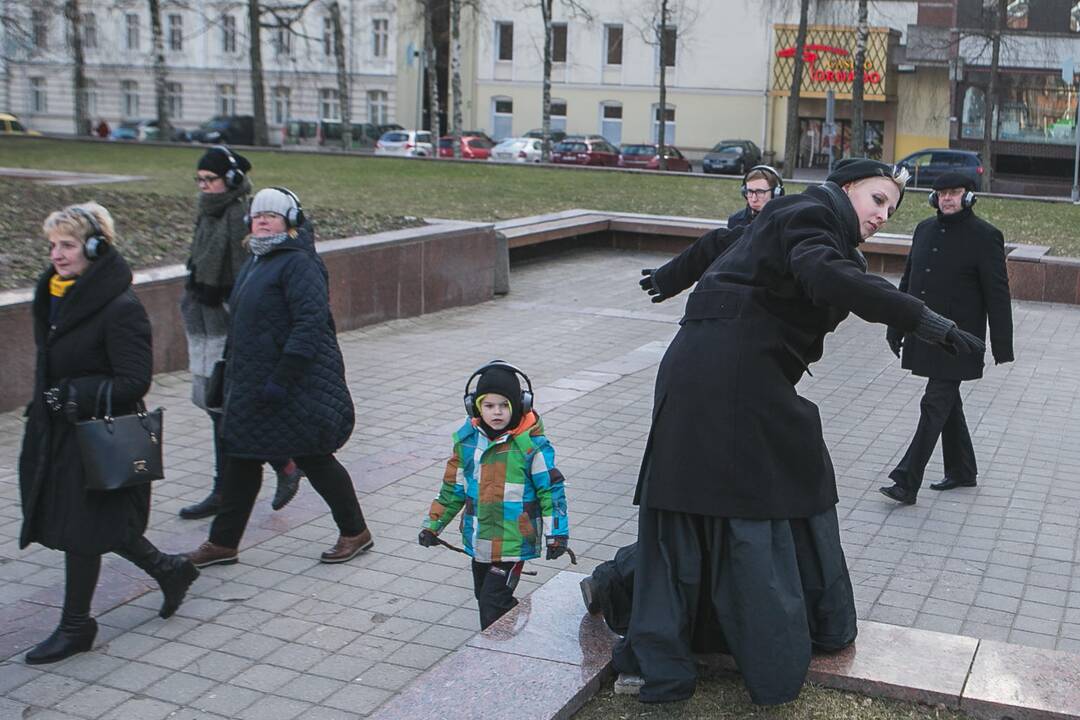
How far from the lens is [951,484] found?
302 inches

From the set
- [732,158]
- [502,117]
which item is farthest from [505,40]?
[732,158]

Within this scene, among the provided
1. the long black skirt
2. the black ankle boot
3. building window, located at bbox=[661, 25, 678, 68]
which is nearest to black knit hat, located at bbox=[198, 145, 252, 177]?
the black ankle boot

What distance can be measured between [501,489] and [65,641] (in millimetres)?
1703

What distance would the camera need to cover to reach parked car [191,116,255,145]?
50.9 m

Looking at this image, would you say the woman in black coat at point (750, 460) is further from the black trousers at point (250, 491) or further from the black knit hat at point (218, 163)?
the black knit hat at point (218, 163)

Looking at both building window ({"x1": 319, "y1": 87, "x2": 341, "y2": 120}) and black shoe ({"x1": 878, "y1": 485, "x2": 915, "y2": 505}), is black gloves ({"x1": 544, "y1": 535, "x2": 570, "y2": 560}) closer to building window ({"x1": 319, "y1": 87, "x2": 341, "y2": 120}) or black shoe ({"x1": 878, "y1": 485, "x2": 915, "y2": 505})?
black shoe ({"x1": 878, "y1": 485, "x2": 915, "y2": 505})

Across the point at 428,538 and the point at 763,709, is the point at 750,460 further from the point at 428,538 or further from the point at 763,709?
the point at 428,538

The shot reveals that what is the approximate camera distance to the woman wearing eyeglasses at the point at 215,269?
261 inches

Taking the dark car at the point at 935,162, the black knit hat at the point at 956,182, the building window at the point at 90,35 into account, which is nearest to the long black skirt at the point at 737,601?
the black knit hat at the point at 956,182

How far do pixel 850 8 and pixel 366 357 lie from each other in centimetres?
4531

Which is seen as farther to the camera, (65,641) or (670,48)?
(670,48)

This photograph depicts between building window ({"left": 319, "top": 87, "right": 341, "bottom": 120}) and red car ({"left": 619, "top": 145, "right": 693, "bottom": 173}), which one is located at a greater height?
building window ({"left": 319, "top": 87, "right": 341, "bottom": 120})

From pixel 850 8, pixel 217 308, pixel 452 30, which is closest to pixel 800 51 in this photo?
pixel 452 30

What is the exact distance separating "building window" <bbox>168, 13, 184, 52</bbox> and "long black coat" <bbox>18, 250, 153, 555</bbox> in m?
61.5
